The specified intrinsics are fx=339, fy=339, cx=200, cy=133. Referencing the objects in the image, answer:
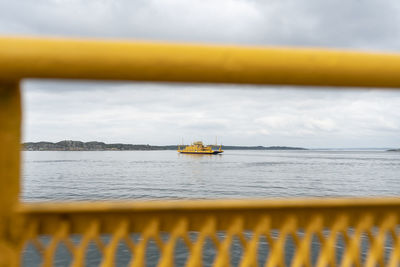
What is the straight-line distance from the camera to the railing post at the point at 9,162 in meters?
1.11

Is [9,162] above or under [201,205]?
above

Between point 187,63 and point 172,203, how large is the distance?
0.51 metres

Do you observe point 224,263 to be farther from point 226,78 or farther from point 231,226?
point 226,78

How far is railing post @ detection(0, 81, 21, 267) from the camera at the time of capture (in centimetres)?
111

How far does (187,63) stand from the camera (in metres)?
1.09

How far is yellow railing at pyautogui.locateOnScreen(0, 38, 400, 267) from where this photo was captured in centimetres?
106

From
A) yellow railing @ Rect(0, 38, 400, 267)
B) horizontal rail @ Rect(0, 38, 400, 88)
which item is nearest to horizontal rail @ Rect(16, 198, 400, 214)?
yellow railing @ Rect(0, 38, 400, 267)

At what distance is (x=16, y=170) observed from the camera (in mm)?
1132

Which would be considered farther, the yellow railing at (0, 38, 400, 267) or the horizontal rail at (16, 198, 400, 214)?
the horizontal rail at (16, 198, 400, 214)

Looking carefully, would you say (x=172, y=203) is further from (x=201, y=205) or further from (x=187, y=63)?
(x=187, y=63)

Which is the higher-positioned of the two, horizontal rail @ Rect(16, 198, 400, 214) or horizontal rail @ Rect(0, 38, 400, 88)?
horizontal rail @ Rect(0, 38, 400, 88)

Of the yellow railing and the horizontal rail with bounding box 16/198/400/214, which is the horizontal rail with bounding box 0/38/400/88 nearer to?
the yellow railing

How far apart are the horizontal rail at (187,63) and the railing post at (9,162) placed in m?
0.09

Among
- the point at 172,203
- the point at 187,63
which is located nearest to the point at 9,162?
the point at 172,203
